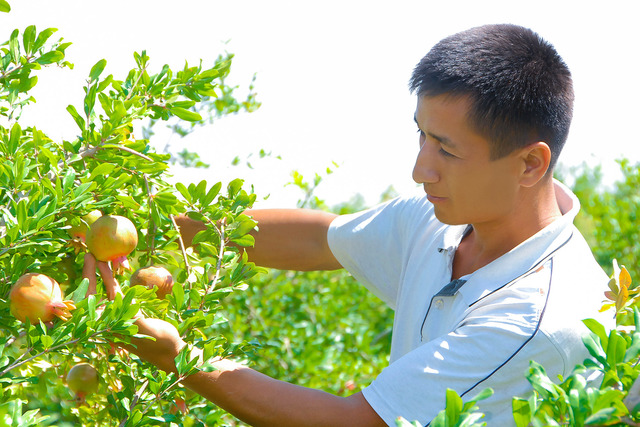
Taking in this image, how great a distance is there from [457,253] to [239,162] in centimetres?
146

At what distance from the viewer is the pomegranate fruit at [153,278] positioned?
1555 millimetres

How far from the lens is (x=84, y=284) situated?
137cm

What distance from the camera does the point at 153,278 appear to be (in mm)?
1556

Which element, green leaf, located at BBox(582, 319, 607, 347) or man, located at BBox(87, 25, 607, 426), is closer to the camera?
green leaf, located at BBox(582, 319, 607, 347)

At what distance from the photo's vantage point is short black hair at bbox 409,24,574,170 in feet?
5.54

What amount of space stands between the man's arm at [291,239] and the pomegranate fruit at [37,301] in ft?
2.88

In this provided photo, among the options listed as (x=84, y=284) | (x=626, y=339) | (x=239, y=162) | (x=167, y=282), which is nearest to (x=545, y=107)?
(x=626, y=339)

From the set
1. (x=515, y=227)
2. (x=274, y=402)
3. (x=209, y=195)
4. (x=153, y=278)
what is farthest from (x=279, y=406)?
(x=515, y=227)

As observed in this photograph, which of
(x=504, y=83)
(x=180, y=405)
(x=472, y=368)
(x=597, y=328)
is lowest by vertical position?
(x=180, y=405)

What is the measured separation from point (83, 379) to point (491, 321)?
0.95 m

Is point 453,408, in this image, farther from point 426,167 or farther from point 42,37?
point 42,37

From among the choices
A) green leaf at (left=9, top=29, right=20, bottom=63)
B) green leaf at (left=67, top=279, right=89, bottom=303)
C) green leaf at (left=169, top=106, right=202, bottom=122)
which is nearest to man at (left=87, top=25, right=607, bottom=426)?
green leaf at (left=67, top=279, right=89, bottom=303)

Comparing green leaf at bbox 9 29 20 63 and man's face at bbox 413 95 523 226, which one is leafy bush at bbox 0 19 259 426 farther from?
man's face at bbox 413 95 523 226

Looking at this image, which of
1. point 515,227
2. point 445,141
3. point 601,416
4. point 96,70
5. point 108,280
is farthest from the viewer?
point 515,227
